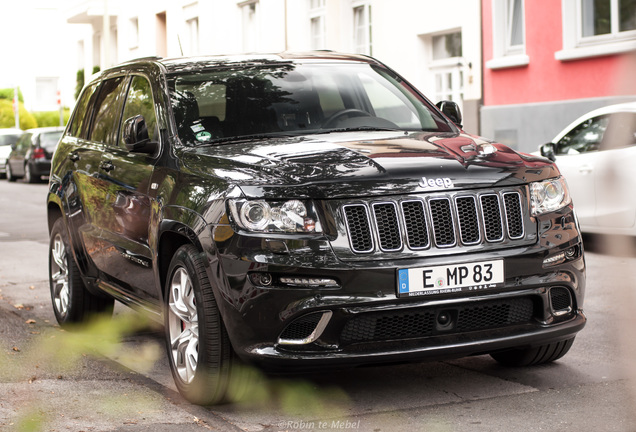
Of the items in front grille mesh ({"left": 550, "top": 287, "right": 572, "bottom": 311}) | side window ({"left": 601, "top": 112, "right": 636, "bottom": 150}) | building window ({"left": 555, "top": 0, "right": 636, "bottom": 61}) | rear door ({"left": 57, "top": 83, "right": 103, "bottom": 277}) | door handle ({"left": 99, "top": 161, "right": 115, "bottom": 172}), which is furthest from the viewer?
building window ({"left": 555, "top": 0, "right": 636, "bottom": 61})

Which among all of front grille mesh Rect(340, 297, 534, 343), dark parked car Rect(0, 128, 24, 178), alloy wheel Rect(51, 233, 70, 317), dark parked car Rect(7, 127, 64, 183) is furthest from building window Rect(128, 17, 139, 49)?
front grille mesh Rect(340, 297, 534, 343)

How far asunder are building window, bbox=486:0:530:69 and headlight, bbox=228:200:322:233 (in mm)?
14823

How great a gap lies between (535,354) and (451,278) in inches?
50.3

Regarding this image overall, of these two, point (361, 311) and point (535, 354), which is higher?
point (361, 311)

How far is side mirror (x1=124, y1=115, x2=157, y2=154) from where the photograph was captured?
577cm

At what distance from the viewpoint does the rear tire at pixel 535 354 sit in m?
5.67

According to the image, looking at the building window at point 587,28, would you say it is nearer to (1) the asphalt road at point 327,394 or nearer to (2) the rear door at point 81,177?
(1) the asphalt road at point 327,394

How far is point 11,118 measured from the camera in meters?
57.5

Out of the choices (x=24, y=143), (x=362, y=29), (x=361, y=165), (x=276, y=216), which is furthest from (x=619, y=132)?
(x=24, y=143)

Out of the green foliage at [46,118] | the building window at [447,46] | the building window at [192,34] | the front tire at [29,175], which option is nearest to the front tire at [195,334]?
the building window at [447,46]

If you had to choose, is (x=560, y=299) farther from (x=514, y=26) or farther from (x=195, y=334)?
(x=514, y=26)

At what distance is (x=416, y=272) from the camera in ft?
15.2

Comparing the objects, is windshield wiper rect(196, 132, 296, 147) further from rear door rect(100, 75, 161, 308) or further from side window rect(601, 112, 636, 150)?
side window rect(601, 112, 636, 150)

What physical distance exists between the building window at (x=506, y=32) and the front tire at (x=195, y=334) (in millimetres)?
14496
